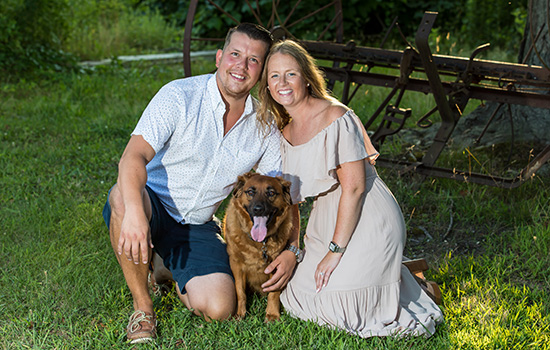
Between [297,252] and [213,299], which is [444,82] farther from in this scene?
[213,299]

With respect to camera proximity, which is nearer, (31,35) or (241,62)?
(241,62)

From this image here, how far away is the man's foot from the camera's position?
2.85 meters

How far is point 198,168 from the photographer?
3.29 metres

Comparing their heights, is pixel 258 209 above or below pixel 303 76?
below

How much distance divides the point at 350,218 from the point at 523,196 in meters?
2.24

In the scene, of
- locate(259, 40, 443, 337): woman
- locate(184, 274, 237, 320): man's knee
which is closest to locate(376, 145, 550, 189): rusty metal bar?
locate(259, 40, 443, 337): woman

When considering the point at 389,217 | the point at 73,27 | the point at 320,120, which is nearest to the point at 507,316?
the point at 389,217

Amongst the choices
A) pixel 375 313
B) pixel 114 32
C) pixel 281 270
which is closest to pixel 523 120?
pixel 375 313

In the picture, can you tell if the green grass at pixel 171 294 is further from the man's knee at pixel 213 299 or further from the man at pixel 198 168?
the man at pixel 198 168

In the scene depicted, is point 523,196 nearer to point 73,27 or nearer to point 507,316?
point 507,316

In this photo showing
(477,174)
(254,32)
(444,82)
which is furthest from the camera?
(444,82)

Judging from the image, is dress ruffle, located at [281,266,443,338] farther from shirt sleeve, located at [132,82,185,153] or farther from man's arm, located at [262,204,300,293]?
shirt sleeve, located at [132,82,185,153]

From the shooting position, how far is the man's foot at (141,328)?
2.85 metres

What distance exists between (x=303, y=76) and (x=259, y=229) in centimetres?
87
